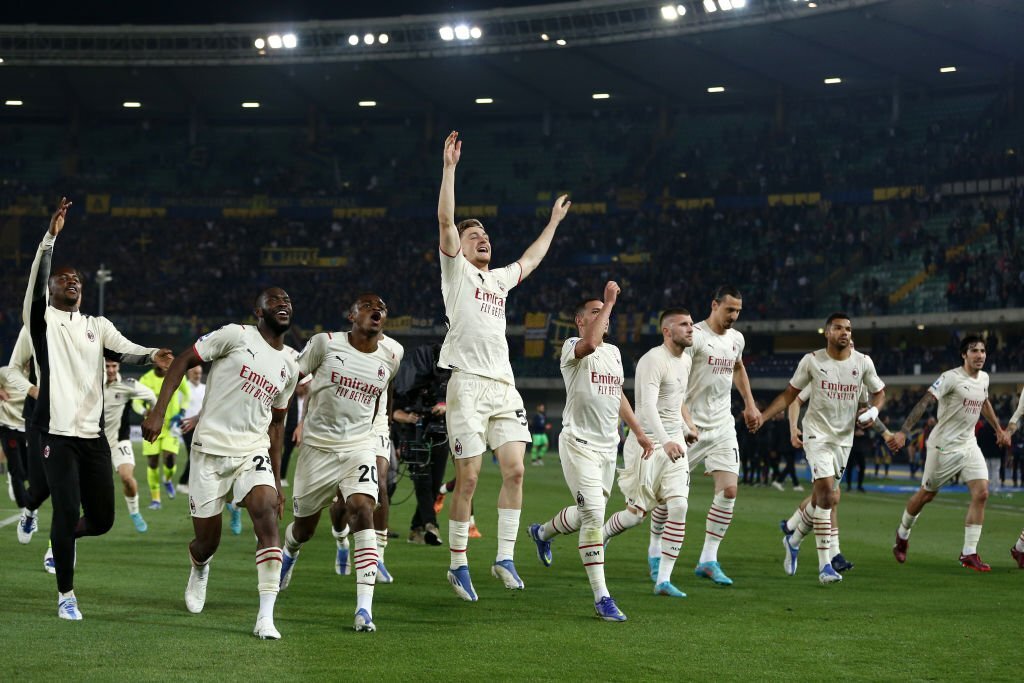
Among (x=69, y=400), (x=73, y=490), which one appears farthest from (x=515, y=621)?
(x=69, y=400)

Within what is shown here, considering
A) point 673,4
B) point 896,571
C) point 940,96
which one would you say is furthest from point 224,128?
point 896,571

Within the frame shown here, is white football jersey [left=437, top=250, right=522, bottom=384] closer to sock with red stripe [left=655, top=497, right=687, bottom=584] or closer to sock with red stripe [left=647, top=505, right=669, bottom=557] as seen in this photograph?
sock with red stripe [left=655, top=497, right=687, bottom=584]

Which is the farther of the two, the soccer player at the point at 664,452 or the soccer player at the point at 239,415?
the soccer player at the point at 664,452

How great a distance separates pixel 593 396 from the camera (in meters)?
10.2

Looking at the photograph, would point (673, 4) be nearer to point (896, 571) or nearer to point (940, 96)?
point (940, 96)

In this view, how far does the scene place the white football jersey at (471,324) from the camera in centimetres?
941

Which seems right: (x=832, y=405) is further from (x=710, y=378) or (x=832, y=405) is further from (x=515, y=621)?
(x=515, y=621)

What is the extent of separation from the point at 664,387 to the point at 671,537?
1.28m

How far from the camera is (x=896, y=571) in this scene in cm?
1241

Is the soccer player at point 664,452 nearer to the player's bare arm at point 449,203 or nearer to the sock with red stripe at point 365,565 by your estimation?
the player's bare arm at point 449,203

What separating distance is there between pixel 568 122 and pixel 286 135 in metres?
13.9

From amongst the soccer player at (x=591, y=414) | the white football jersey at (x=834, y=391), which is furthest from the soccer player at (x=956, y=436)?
the soccer player at (x=591, y=414)

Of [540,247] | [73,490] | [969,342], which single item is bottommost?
[73,490]

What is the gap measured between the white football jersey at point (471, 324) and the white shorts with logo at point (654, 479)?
1805mm
